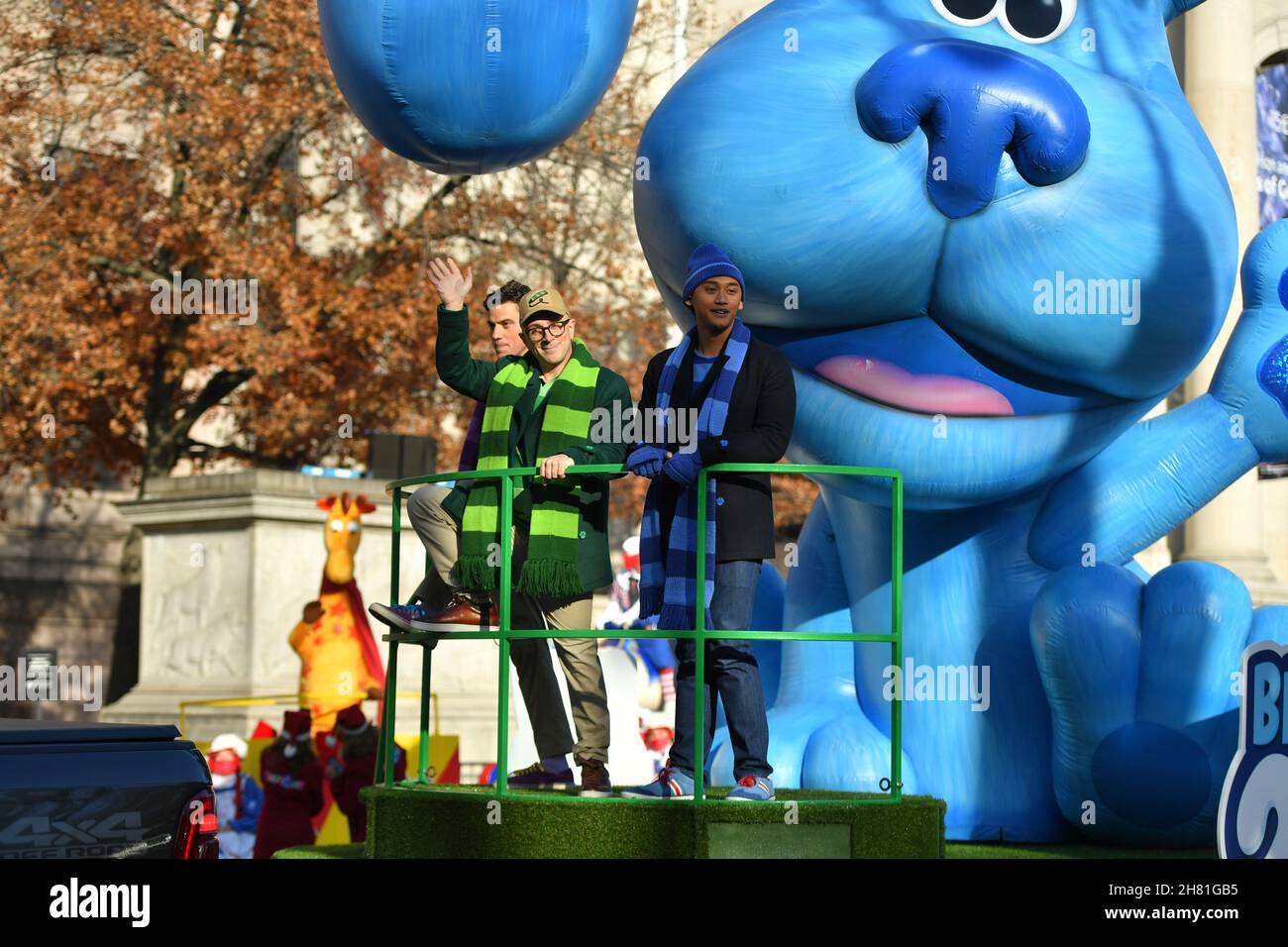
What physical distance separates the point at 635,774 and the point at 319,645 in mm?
2032

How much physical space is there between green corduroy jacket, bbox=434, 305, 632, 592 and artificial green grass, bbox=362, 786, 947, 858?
81 centimetres

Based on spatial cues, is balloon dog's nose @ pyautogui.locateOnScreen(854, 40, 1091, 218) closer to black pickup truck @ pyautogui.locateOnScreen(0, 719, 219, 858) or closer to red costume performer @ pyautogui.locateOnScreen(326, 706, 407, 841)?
black pickup truck @ pyautogui.locateOnScreen(0, 719, 219, 858)

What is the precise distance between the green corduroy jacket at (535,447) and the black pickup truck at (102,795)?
Result: 1.91 meters

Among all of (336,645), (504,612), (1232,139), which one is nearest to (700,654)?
(504,612)

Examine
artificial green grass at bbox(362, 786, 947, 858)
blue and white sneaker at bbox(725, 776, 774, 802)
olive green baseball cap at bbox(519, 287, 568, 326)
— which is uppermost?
olive green baseball cap at bbox(519, 287, 568, 326)

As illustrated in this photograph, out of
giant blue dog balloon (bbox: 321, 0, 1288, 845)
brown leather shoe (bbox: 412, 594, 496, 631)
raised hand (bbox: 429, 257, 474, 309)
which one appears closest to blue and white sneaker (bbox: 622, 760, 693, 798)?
brown leather shoe (bbox: 412, 594, 496, 631)

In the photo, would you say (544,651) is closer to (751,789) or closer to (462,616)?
(462,616)

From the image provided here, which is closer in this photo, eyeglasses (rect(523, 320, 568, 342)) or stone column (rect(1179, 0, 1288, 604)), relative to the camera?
eyeglasses (rect(523, 320, 568, 342))

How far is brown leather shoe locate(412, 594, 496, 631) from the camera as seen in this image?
6418mm

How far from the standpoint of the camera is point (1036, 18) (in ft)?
24.7

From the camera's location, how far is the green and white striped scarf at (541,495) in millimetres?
6113

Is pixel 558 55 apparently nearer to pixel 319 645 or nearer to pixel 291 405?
pixel 319 645

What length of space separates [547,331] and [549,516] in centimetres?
66

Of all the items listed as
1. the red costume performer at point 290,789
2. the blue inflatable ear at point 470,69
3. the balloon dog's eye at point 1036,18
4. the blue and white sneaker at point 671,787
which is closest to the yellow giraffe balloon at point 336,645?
the red costume performer at point 290,789
